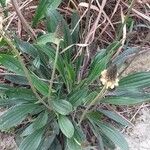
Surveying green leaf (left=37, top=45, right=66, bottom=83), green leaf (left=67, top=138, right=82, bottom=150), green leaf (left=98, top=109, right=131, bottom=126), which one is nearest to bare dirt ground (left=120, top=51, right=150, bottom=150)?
green leaf (left=98, top=109, right=131, bottom=126)

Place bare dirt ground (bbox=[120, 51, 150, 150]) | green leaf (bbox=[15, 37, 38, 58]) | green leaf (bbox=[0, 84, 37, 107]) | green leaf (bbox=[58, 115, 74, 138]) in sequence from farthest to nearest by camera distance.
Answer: bare dirt ground (bbox=[120, 51, 150, 150]) < green leaf (bbox=[15, 37, 38, 58]) < green leaf (bbox=[0, 84, 37, 107]) < green leaf (bbox=[58, 115, 74, 138])

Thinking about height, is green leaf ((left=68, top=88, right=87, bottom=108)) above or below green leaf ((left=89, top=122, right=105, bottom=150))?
above

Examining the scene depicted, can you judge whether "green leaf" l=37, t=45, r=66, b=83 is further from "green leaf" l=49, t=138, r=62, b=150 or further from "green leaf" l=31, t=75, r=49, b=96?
"green leaf" l=49, t=138, r=62, b=150

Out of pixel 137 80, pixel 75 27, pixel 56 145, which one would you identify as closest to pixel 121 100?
pixel 137 80

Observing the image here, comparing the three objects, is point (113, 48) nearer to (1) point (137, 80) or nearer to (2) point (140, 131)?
(1) point (137, 80)

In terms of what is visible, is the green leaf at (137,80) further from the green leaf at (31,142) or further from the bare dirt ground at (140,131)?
the green leaf at (31,142)

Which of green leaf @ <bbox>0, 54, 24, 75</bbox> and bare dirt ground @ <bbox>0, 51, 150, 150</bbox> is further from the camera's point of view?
bare dirt ground @ <bbox>0, 51, 150, 150</bbox>

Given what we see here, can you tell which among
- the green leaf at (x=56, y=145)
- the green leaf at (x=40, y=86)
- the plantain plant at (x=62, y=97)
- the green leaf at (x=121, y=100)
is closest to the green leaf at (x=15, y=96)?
the plantain plant at (x=62, y=97)

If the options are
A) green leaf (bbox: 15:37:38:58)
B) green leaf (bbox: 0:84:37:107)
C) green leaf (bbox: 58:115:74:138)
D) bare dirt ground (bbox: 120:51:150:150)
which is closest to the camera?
green leaf (bbox: 58:115:74:138)
